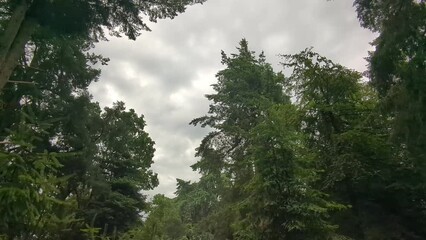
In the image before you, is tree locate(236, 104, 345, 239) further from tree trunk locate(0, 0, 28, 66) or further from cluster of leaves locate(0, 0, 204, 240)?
tree trunk locate(0, 0, 28, 66)

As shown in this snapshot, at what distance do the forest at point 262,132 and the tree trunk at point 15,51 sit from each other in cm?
3

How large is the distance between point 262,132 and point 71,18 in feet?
22.1

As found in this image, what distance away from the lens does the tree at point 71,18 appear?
8.31m

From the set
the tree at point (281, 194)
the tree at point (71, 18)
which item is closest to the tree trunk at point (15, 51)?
the tree at point (71, 18)

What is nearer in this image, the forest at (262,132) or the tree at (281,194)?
the forest at (262,132)

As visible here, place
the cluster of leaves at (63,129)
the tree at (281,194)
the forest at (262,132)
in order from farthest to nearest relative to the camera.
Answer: the tree at (281,194), the forest at (262,132), the cluster of leaves at (63,129)

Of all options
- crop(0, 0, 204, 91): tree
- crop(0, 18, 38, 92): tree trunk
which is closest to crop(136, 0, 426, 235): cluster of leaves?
crop(0, 0, 204, 91): tree

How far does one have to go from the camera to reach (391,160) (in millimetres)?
13977

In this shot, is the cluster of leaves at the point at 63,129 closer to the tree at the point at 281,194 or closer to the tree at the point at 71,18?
the tree at the point at 71,18

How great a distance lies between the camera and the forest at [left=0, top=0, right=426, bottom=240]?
8.78m

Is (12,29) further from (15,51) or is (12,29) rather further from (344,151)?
(344,151)

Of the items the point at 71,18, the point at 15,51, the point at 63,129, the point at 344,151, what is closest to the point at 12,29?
the point at 15,51

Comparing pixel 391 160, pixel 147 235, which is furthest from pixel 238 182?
pixel 391 160

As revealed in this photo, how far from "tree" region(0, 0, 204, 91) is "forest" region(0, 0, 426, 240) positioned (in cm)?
3
